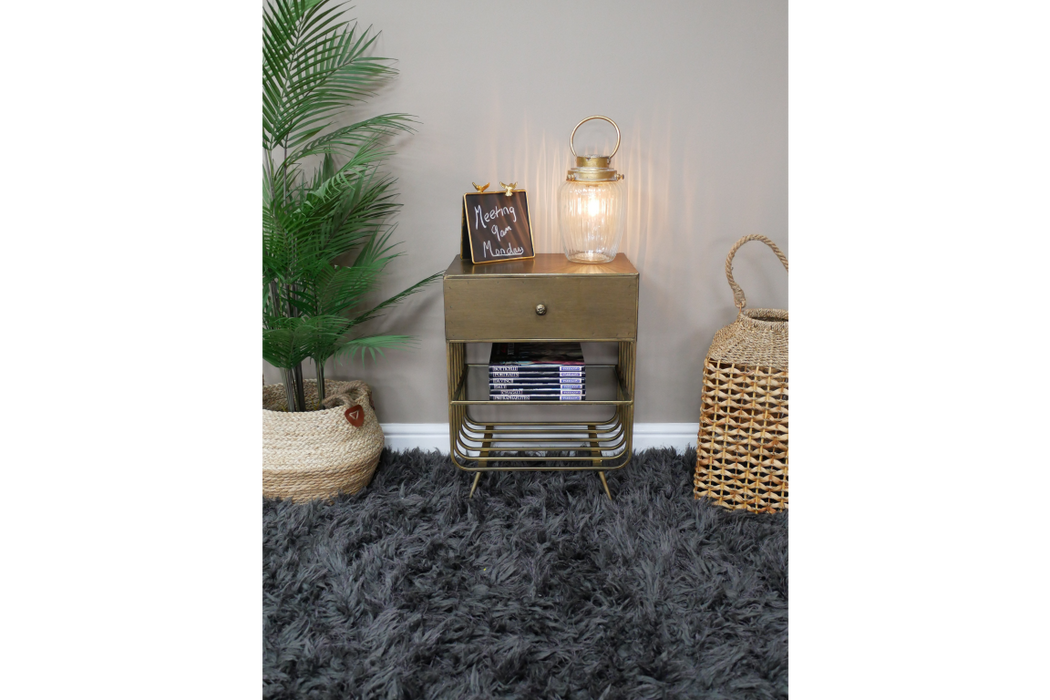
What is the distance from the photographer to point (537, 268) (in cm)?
173

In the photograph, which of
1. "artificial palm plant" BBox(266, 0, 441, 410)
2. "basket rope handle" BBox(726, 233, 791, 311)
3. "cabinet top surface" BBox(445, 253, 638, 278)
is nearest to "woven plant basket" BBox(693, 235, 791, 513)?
"basket rope handle" BBox(726, 233, 791, 311)

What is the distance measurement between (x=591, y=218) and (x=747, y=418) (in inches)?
27.4

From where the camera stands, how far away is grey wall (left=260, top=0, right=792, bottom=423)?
6.03 feet

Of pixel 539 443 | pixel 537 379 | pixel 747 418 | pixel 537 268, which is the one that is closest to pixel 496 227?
pixel 537 268

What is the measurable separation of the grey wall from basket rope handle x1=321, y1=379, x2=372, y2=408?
20 cm

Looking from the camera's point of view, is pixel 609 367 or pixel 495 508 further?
pixel 609 367

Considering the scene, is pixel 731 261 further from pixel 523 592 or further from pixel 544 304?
pixel 523 592

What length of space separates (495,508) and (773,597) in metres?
0.73

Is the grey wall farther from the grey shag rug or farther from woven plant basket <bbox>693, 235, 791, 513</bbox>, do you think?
the grey shag rug

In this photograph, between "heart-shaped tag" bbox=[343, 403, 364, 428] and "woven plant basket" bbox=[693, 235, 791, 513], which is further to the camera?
"heart-shaped tag" bbox=[343, 403, 364, 428]

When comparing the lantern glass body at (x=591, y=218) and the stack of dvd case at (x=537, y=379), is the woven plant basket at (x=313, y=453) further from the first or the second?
the lantern glass body at (x=591, y=218)
